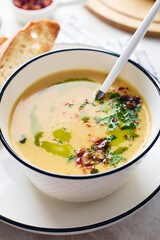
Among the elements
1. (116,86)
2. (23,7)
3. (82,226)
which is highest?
(116,86)

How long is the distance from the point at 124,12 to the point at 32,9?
73cm

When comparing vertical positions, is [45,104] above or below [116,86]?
below

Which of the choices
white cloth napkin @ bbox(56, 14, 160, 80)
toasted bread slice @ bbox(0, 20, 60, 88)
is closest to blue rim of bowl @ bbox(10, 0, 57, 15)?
white cloth napkin @ bbox(56, 14, 160, 80)

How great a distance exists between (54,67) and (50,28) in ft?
1.25

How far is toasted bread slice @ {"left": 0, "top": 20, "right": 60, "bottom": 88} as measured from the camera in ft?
6.50

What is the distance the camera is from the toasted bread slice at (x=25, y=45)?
1981 mm

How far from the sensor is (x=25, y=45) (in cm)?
209

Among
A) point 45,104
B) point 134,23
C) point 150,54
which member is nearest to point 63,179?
point 45,104

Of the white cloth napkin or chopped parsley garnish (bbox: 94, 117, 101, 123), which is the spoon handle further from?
the white cloth napkin

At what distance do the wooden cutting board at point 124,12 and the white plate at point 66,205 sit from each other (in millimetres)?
→ 1324

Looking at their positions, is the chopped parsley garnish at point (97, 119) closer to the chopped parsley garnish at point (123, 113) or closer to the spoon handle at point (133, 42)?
the chopped parsley garnish at point (123, 113)

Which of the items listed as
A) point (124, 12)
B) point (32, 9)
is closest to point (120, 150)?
point (124, 12)

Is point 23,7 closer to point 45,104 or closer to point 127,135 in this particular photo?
point 45,104

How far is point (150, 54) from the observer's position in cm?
240
